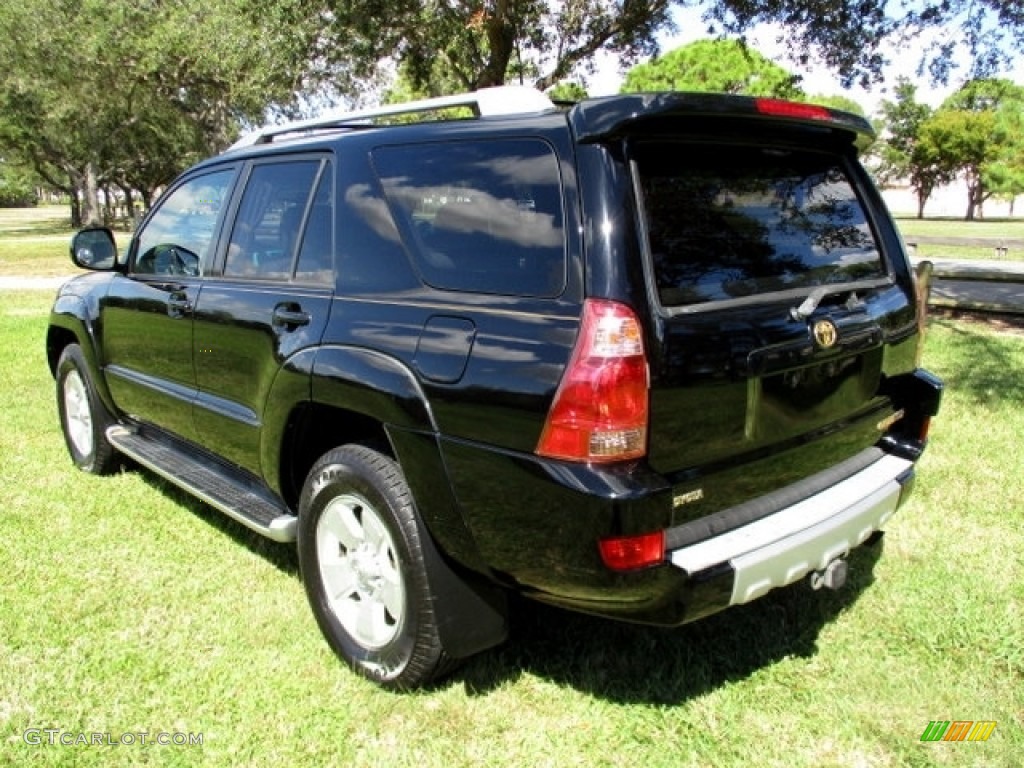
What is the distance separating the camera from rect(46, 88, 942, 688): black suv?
87.1 inches

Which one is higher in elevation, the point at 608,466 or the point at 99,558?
the point at 608,466

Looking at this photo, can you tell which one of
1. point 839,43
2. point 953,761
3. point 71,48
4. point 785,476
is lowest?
point 953,761

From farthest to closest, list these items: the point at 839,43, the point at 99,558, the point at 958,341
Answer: the point at 839,43, the point at 958,341, the point at 99,558

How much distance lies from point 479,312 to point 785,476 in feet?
3.75

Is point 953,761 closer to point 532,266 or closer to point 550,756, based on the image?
point 550,756

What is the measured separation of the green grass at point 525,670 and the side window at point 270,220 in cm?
137

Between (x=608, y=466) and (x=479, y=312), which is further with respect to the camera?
(x=479, y=312)

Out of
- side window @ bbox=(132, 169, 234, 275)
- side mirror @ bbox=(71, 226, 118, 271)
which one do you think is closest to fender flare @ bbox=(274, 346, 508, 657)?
side window @ bbox=(132, 169, 234, 275)

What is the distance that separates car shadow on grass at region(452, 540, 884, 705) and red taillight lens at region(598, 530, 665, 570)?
2.72 ft

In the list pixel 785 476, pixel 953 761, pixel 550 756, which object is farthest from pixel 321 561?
pixel 953 761

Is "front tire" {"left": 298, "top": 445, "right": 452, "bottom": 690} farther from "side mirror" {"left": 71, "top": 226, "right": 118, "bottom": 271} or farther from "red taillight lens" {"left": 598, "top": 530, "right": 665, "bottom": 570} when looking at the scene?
"side mirror" {"left": 71, "top": 226, "right": 118, "bottom": 271}

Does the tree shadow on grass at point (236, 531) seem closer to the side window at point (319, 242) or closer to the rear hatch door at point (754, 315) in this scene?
the side window at point (319, 242)

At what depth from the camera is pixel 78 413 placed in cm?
508

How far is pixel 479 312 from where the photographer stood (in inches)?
93.9
